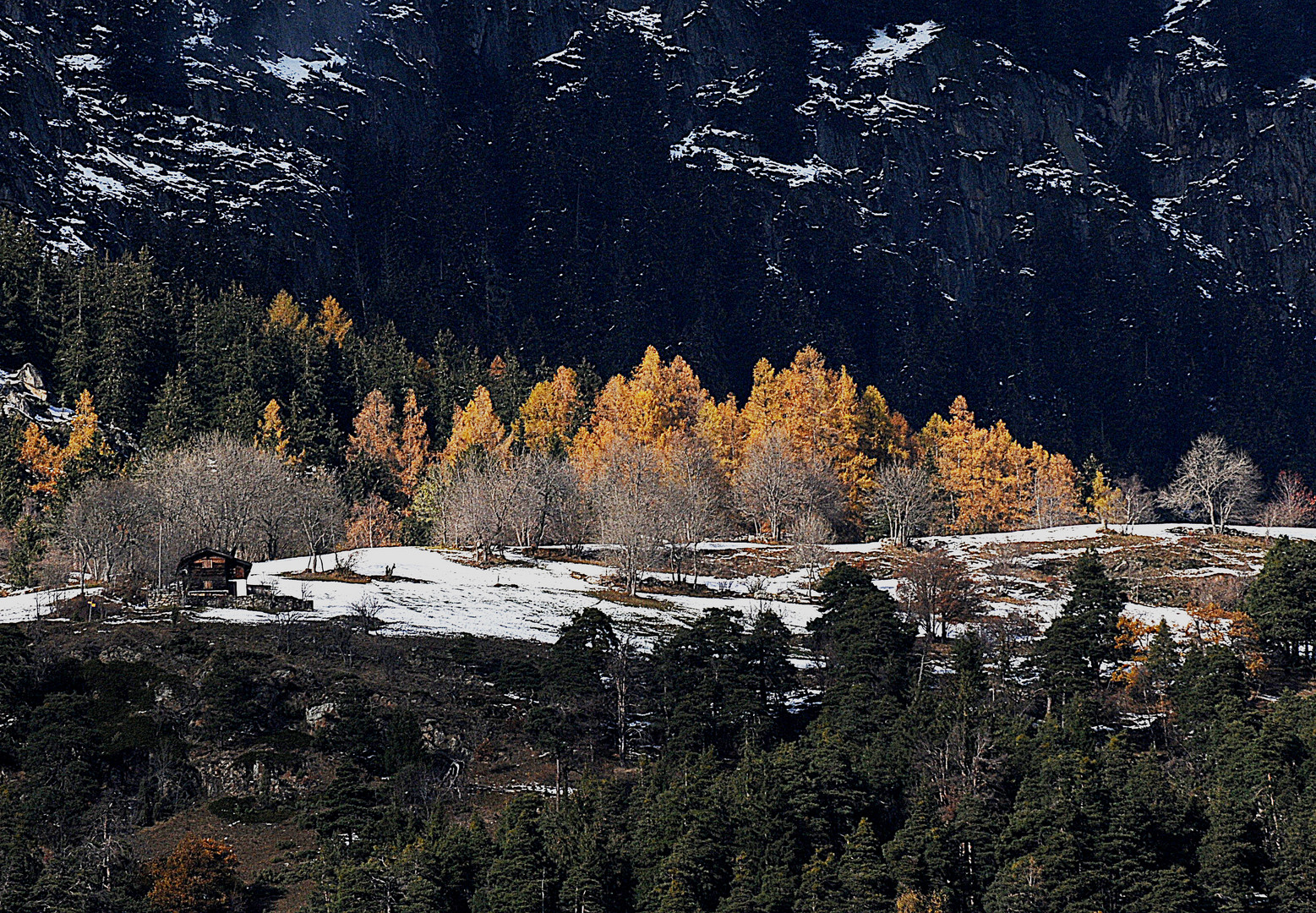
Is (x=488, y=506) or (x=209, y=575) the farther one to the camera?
(x=488, y=506)

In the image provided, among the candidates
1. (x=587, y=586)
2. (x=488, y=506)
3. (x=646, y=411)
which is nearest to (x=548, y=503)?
(x=488, y=506)

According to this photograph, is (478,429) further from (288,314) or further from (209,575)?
(209,575)

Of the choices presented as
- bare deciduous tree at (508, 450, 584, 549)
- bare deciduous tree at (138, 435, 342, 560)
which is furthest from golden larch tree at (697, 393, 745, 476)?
bare deciduous tree at (138, 435, 342, 560)

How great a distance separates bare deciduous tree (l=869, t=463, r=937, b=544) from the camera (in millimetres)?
115625

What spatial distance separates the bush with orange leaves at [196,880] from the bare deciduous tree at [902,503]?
69.8 m

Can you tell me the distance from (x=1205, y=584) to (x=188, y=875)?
66903mm

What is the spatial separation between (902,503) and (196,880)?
76.3m

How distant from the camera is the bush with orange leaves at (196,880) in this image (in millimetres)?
49625

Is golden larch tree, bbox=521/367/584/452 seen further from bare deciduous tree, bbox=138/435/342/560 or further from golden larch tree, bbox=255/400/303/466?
bare deciduous tree, bbox=138/435/342/560

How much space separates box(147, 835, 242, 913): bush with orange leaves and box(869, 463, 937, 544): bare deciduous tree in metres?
69.8

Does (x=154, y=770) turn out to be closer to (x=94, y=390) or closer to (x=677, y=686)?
(x=677, y=686)

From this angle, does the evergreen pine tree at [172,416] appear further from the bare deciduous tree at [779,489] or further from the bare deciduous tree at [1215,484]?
the bare deciduous tree at [1215,484]

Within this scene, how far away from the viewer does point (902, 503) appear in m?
116

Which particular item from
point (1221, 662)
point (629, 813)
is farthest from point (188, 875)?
point (1221, 662)
